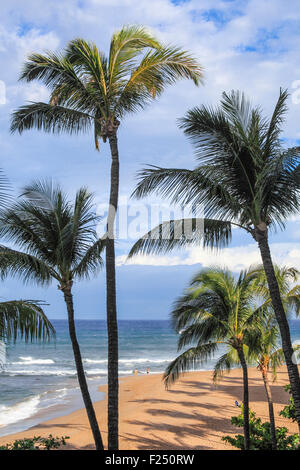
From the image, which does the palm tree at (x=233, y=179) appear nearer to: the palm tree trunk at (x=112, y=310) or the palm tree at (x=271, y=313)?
the palm tree trunk at (x=112, y=310)

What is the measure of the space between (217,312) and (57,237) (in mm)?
4965

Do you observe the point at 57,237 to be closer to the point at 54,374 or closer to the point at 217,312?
the point at 217,312

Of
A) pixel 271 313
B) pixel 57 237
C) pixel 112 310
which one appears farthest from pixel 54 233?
pixel 271 313

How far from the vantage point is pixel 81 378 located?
28.3 ft

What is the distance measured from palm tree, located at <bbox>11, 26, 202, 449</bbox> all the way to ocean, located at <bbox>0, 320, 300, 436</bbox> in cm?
357

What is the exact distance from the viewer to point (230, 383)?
28.2 metres

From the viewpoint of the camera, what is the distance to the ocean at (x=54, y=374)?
2186cm

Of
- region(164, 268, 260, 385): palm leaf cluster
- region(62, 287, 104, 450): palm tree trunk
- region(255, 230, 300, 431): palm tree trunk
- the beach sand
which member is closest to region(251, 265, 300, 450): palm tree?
region(164, 268, 260, 385): palm leaf cluster

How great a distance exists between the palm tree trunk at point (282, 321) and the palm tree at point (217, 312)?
14.7 feet

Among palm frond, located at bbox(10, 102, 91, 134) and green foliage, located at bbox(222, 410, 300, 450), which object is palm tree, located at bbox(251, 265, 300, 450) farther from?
palm frond, located at bbox(10, 102, 91, 134)

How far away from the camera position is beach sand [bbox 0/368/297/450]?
14758 mm
